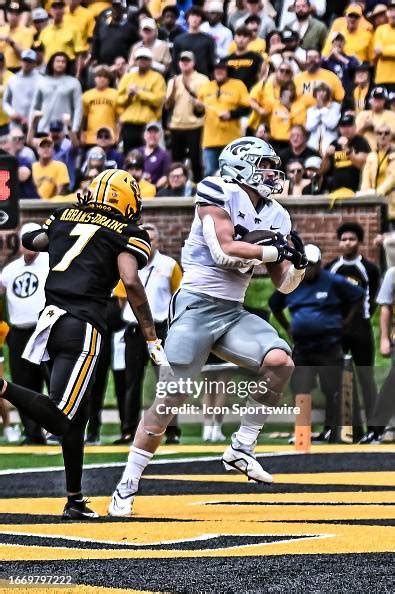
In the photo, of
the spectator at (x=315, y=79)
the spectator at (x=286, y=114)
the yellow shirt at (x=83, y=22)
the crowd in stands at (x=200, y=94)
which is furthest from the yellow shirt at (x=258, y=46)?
the yellow shirt at (x=83, y=22)

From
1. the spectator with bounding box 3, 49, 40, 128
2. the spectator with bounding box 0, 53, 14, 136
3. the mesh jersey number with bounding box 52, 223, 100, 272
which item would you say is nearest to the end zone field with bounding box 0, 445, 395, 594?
Result: the mesh jersey number with bounding box 52, 223, 100, 272

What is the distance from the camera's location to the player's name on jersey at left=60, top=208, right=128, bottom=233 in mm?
8336

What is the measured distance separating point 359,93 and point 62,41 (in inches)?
183

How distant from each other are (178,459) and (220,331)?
3.94 meters

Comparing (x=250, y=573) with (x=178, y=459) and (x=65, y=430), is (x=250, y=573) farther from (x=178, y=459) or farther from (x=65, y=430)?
(x=178, y=459)

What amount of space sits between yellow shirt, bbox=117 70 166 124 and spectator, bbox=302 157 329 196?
7.70ft

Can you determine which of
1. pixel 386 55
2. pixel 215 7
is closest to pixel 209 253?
pixel 386 55

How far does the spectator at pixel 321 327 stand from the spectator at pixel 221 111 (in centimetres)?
404

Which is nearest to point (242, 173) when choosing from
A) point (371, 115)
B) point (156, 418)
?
point (156, 418)

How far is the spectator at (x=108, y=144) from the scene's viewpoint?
1842cm

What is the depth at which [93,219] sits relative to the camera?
838cm

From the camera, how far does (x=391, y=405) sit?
46.5ft

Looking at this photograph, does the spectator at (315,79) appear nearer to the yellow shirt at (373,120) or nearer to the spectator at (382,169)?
the yellow shirt at (373,120)

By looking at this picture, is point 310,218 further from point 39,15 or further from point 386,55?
point 39,15
